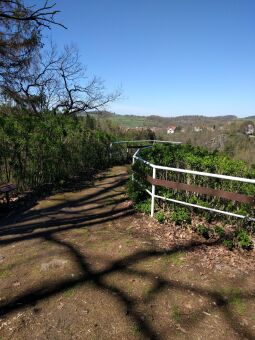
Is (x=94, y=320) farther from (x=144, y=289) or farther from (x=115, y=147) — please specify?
(x=115, y=147)

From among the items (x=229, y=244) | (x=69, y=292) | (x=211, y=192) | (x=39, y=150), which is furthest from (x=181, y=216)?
(x=39, y=150)

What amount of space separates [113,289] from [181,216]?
2684 millimetres

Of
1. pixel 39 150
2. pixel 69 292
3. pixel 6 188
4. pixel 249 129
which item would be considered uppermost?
pixel 39 150

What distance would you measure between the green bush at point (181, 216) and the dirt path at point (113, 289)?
68 centimetres

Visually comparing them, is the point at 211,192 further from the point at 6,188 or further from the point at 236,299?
the point at 6,188

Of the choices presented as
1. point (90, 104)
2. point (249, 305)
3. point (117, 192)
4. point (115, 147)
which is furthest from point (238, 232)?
point (90, 104)

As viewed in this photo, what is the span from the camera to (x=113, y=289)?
14.4 feet

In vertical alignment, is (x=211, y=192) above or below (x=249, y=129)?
above

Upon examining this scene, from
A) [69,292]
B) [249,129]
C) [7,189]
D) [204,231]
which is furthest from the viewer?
[249,129]

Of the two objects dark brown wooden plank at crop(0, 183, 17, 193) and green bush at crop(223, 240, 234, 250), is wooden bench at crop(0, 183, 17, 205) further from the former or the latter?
green bush at crop(223, 240, 234, 250)

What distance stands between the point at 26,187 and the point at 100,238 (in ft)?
18.2

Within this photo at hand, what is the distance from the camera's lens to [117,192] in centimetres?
1080

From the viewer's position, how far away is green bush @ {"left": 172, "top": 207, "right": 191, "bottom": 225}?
6.66 m

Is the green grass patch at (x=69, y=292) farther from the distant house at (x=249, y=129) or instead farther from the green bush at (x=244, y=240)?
the distant house at (x=249, y=129)
